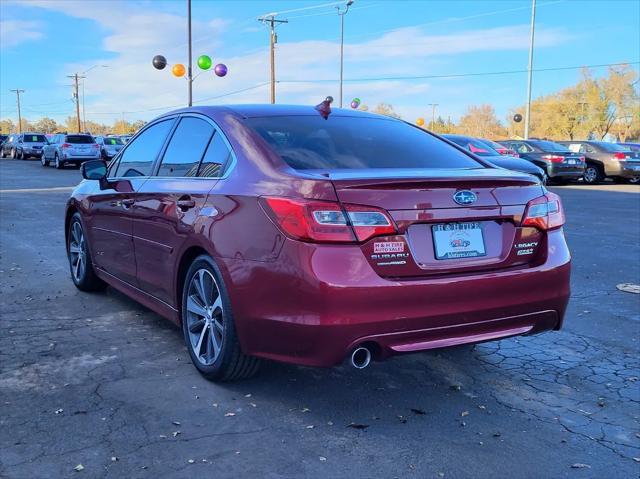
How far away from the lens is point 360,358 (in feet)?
10.3

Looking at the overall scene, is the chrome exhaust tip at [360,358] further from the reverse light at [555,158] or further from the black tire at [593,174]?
the black tire at [593,174]

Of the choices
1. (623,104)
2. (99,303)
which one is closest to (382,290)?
(99,303)

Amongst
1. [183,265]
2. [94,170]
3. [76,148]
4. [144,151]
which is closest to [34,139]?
[76,148]

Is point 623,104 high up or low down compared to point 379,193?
up

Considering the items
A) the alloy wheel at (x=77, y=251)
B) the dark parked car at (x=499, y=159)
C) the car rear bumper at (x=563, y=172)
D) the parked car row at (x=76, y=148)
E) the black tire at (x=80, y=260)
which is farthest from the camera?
Answer: the parked car row at (x=76, y=148)

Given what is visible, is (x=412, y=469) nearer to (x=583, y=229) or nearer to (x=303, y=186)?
(x=303, y=186)

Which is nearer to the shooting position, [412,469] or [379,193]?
[412,469]

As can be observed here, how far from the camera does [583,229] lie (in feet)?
34.3

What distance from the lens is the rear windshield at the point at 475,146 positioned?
16.0m

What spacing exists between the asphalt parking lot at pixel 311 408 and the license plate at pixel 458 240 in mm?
865

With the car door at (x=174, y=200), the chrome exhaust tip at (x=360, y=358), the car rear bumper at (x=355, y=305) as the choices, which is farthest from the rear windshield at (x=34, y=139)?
the chrome exhaust tip at (x=360, y=358)

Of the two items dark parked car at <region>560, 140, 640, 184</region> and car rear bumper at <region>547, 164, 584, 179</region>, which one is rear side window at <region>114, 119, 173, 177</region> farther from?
dark parked car at <region>560, 140, 640, 184</region>

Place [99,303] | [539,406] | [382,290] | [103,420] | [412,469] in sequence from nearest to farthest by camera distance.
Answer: [412,469], [382,290], [103,420], [539,406], [99,303]

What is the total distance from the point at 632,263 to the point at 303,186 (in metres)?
5.89
